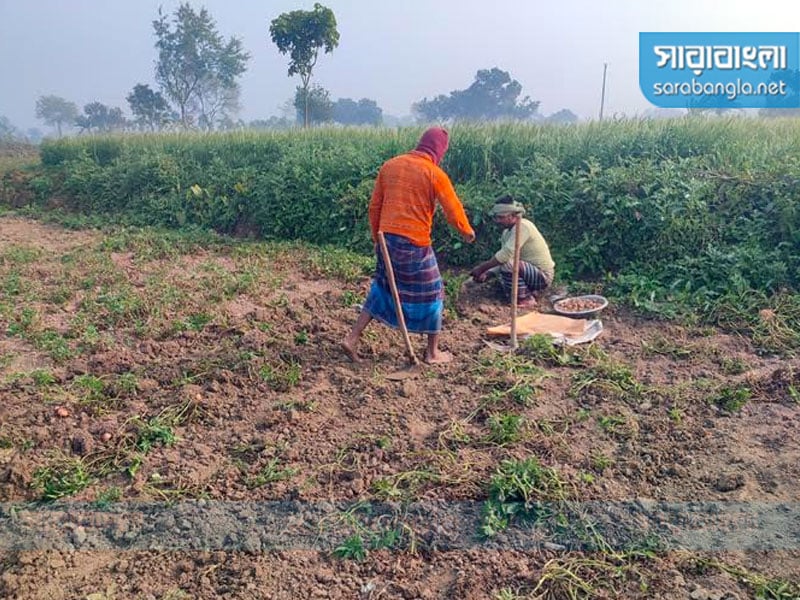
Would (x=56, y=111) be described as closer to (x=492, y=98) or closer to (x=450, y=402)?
(x=492, y=98)

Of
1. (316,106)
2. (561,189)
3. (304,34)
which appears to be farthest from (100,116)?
(561,189)

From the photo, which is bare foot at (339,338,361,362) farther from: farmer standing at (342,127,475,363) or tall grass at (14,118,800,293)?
tall grass at (14,118,800,293)

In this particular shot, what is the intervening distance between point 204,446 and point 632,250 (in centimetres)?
458

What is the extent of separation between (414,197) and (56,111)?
68552 millimetres

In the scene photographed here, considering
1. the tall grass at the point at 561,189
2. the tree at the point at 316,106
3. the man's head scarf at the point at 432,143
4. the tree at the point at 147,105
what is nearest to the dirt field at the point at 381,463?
the tall grass at the point at 561,189

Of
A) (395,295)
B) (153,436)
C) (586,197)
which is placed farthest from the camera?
(586,197)

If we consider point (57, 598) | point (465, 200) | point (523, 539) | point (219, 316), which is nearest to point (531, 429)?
point (523, 539)

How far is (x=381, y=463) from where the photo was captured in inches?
121

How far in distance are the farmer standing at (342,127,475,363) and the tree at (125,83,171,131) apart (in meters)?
29.0

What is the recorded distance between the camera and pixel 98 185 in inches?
430

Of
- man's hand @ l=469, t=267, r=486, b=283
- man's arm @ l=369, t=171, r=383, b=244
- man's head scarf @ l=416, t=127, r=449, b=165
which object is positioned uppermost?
man's head scarf @ l=416, t=127, r=449, b=165

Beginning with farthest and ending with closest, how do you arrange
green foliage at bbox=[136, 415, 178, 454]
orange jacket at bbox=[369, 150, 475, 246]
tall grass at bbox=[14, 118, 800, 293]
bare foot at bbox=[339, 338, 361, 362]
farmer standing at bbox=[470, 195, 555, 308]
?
tall grass at bbox=[14, 118, 800, 293], farmer standing at bbox=[470, 195, 555, 308], bare foot at bbox=[339, 338, 361, 362], orange jacket at bbox=[369, 150, 475, 246], green foliage at bbox=[136, 415, 178, 454]

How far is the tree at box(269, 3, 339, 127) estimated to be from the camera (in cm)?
1470

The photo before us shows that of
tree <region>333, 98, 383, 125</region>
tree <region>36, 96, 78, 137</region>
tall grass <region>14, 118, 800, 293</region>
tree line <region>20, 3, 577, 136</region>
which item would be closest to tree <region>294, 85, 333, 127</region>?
tree line <region>20, 3, 577, 136</region>
